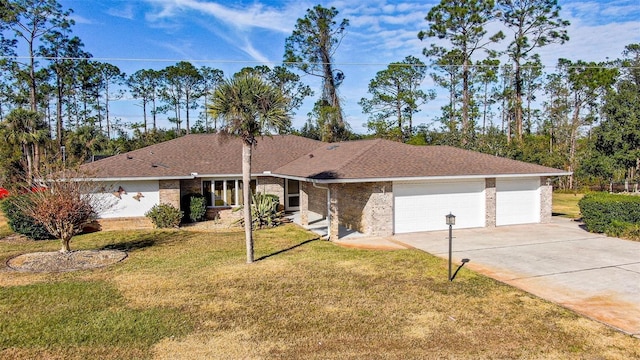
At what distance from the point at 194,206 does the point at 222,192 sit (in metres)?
1.96

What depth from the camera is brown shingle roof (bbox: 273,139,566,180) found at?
15.5 m

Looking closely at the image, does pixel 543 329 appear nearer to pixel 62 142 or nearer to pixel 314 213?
pixel 314 213

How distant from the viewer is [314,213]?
2164 centimetres

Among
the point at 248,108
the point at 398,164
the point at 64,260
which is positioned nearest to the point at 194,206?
the point at 64,260

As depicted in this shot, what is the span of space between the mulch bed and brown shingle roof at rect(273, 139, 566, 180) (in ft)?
24.1

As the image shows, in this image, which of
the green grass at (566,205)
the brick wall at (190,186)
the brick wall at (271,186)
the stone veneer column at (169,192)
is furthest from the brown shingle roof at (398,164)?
the stone veneer column at (169,192)

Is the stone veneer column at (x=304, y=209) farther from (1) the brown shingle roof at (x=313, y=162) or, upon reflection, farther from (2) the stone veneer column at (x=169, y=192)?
(2) the stone veneer column at (x=169, y=192)

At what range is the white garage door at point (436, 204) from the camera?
16.1 m

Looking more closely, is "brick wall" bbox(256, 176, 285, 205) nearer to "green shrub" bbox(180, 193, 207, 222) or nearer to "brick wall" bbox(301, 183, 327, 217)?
"brick wall" bbox(301, 183, 327, 217)

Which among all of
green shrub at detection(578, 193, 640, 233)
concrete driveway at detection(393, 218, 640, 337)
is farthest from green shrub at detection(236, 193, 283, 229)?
green shrub at detection(578, 193, 640, 233)

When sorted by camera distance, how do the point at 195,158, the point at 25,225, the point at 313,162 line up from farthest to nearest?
the point at 195,158
the point at 313,162
the point at 25,225

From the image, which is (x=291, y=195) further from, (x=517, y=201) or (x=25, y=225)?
(x=25, y=225)

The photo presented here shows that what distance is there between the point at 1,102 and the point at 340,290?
4879 centimetres

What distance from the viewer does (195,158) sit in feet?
72.4
